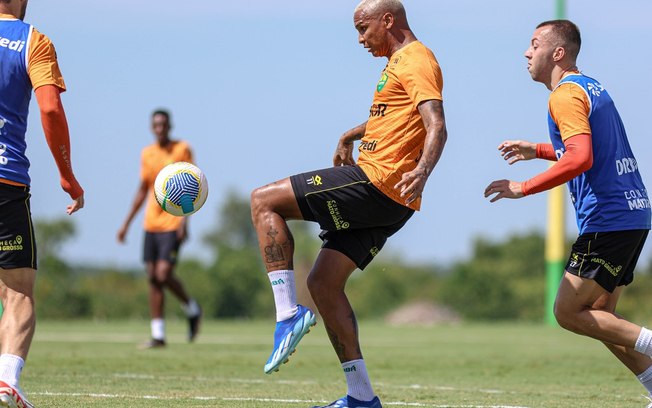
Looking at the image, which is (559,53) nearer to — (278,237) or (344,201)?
(344,201)

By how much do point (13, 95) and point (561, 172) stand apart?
333 cm

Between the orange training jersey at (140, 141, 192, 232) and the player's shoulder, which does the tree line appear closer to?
the orange training jersey at (140, 141, 192, 232)

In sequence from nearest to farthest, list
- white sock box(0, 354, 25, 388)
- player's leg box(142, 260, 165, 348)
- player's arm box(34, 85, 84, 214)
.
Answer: white sock box(0, 354, 25, 388) < player's arm box(34, 85, 84, 214) < player's leg box(142, 260, 165, 348)

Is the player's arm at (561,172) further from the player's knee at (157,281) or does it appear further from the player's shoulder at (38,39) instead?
the player's knee at (157,281)

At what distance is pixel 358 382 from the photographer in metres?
7.56

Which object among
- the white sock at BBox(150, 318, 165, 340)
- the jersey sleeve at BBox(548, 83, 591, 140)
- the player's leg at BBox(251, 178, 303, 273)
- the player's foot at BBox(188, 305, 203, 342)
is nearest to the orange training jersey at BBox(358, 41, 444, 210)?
the player's leg at BBox(251, 178, 303, 273)

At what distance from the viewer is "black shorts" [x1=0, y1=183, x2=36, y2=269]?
6.95 meters

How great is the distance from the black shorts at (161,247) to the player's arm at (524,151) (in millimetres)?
8301

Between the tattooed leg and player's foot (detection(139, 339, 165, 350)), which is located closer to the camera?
the tattooed leg

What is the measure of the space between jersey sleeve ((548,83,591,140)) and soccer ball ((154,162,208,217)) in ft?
8.24

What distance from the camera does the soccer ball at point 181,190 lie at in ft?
26.6

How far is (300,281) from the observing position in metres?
27.0

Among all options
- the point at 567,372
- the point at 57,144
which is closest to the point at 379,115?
the point at 57,144

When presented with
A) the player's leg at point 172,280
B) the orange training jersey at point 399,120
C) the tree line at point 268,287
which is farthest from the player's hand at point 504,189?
the tree line at point 268,287
